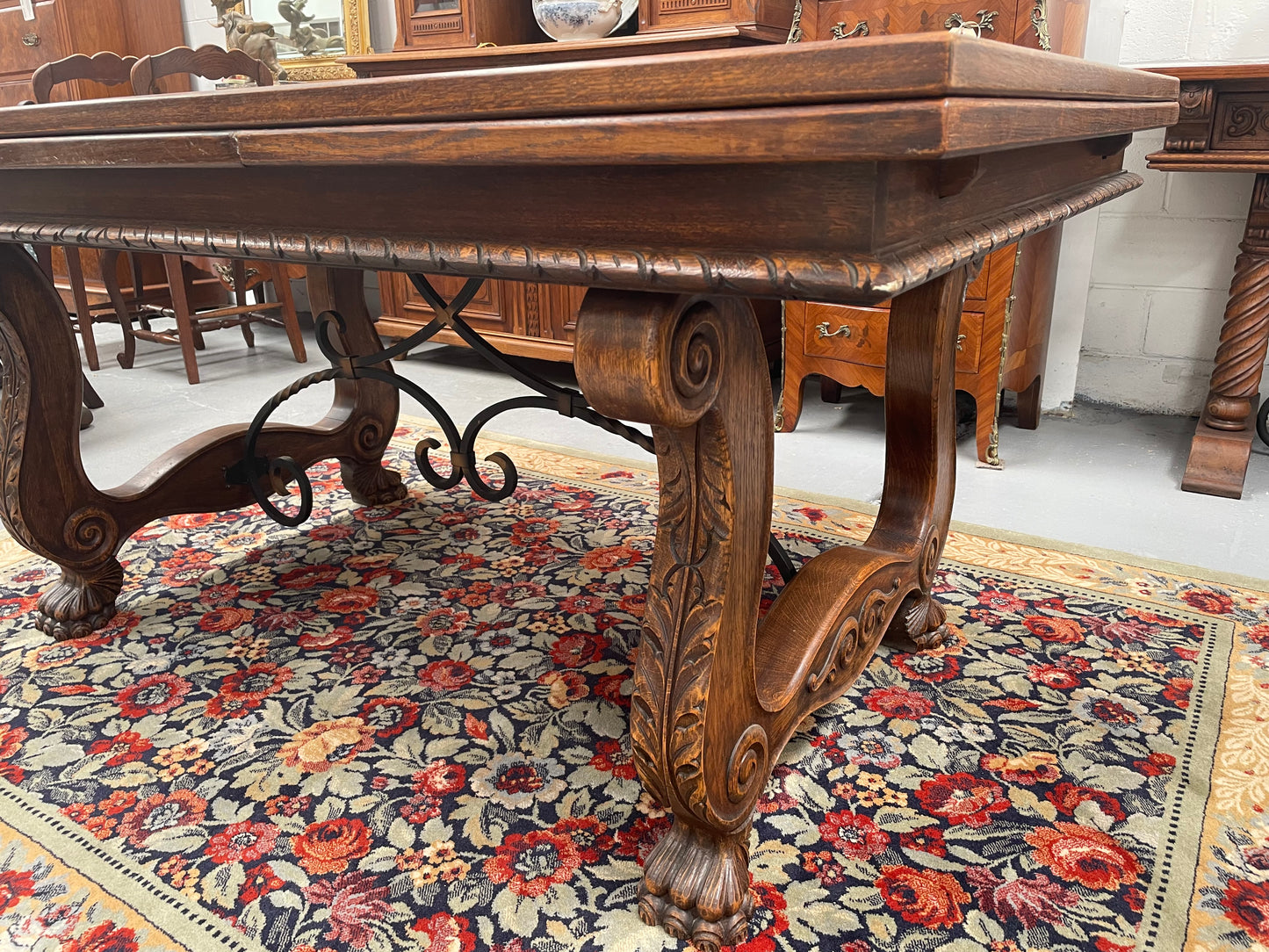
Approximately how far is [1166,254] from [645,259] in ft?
7.97

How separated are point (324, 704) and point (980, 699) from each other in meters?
0.94

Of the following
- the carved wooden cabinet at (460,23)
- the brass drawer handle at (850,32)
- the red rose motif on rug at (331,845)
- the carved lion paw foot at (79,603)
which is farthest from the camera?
the carved wooden cabinet at (460,23)

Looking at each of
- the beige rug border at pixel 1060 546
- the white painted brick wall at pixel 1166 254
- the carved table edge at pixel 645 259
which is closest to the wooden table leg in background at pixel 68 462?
the carved table edge at pixel 645 259

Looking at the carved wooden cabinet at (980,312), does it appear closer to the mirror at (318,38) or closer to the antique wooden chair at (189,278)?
the antique wooden chair at (189,278)

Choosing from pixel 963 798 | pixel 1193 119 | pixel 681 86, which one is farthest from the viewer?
pixel 1193 119

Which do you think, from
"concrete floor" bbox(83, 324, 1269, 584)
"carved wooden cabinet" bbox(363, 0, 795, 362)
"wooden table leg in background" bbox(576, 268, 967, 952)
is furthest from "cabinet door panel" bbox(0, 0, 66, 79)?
"wooden table leg in background" bbox(576, 268, 967, 952)

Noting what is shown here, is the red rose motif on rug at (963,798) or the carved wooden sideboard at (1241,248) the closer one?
the red rose motif on rug at (963,798)

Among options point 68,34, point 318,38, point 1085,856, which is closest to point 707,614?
point 1085,856

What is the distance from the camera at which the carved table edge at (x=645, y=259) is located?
0.62m

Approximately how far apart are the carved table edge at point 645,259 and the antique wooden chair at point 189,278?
1811mm

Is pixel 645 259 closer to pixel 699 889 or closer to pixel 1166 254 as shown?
pixel 699 889

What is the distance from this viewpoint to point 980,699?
1.31 meters

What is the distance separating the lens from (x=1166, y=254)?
2.56 m

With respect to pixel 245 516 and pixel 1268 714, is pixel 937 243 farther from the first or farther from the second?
pixel 245 516
